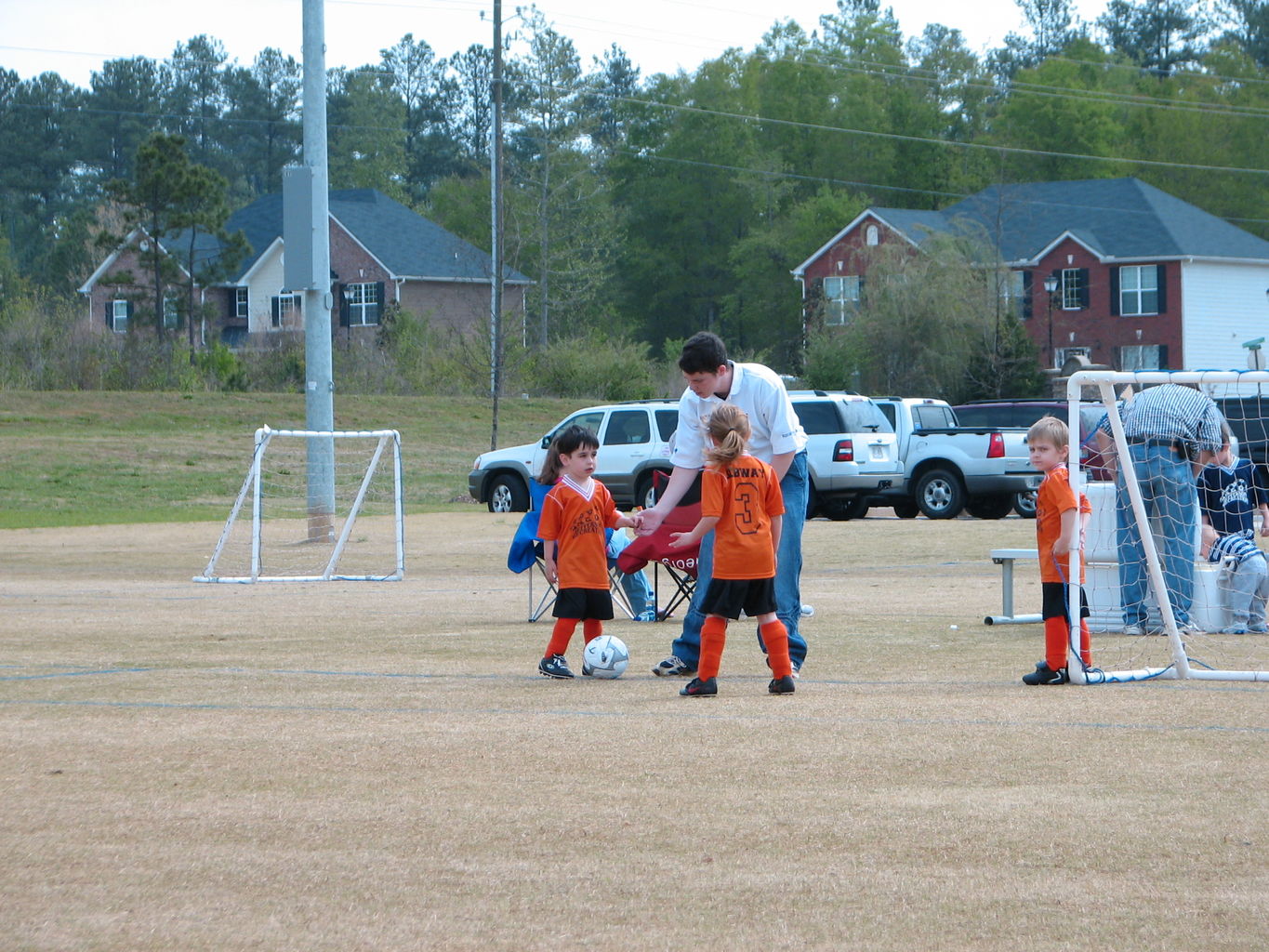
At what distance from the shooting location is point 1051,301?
5834cm

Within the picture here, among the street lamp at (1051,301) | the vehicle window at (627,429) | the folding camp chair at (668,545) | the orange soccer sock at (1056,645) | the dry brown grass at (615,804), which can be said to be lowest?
the dry brown grass at (615,804)

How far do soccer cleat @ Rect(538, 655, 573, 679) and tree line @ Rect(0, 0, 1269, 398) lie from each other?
57037mm

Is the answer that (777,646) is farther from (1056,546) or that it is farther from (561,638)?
(1056,546)

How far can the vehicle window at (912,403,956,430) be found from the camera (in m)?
28.1

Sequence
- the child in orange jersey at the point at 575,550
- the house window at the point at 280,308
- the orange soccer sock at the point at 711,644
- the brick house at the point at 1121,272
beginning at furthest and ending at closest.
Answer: the house window at the point at 280,308 < the brick house at the point at 1121,272 < the child in orange jersey at the point at 575,550 < the orange soccer sock at the point at 711,644

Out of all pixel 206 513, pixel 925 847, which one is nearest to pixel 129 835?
pixel 925 847

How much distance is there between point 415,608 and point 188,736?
20.1ft

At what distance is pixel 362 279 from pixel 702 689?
61.0 meters

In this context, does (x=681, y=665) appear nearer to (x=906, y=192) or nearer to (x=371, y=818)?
(x=371, y=818)

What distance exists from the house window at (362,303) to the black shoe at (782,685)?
60.4m

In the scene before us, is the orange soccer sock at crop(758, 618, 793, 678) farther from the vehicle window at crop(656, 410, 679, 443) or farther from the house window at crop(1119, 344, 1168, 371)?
the house window at crop(1119, 344, 1168, 371)

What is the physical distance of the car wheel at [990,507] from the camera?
86.8 ft

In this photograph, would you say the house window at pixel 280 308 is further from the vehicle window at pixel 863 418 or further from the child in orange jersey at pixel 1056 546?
the child in orange jersey at pixel 1056 546

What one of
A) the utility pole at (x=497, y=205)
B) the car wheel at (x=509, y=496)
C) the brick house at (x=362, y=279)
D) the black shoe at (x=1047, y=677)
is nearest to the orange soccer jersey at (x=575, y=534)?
the black shoe at (x=1047, y=677)
